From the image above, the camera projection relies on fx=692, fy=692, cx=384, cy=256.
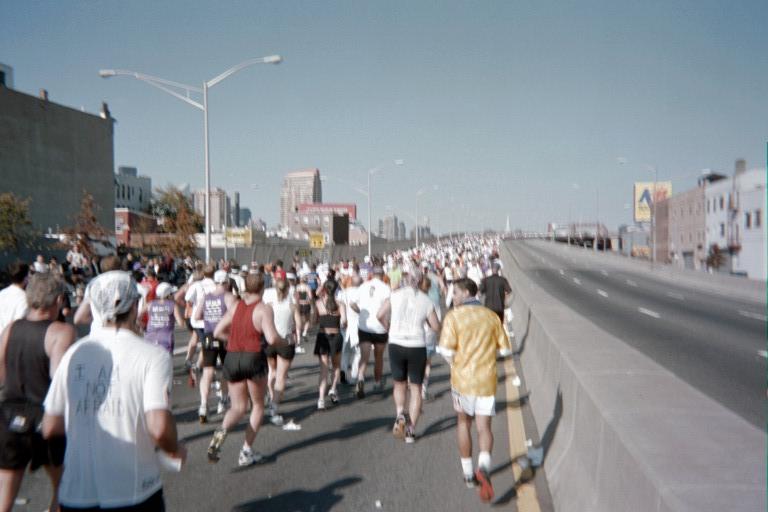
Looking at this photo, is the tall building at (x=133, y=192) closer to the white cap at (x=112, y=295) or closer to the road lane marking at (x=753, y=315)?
the road lane marking at (x=753, y=315)

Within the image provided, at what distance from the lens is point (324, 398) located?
930 cm

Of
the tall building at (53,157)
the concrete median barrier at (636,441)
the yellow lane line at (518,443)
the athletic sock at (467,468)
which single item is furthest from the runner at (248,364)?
the tall building at (53,157)

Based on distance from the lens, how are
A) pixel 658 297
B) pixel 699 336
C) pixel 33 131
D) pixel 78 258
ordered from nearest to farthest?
1. pixel 699 336
2. pixel 78 258
3. pixel 658 297
4. pixel 33 131

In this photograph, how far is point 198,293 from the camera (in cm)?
1091

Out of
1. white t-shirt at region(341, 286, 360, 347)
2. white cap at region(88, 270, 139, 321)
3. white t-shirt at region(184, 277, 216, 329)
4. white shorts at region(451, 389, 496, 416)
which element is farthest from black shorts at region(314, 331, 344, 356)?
white cap at region(88, 270, 139, 321)

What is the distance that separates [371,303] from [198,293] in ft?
9.75

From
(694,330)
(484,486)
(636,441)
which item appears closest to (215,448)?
(484,486)

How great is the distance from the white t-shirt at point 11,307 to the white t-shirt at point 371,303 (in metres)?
4.53

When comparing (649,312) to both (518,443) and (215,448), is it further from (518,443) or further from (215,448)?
(215,448)

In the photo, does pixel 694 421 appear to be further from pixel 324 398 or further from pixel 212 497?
pixel 324 398

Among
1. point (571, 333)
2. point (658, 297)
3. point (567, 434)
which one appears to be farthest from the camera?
point (658, 297)

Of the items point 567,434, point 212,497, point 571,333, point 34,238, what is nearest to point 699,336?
point 571,333

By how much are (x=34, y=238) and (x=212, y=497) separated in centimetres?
4284

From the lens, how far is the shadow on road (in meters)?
5.55
